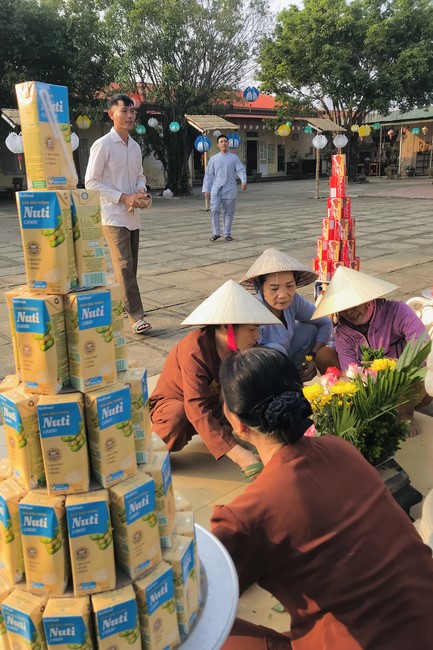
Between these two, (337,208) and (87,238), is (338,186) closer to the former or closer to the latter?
(337,208)

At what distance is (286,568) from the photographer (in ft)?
4.01

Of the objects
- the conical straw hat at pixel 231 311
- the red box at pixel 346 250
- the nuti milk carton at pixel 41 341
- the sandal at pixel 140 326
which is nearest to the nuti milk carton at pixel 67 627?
the nuti milk carton at pixel 41 341

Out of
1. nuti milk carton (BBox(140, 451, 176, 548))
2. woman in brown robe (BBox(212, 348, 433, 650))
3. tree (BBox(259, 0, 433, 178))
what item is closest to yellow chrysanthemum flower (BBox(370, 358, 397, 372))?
woman in brown robe (BBox(212, 348, 433, 650))

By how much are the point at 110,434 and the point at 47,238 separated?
459mm

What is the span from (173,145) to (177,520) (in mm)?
18605

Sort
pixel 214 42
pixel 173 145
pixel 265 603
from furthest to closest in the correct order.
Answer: pixel 173 145 < pixel 214 42 < pixel 265 603

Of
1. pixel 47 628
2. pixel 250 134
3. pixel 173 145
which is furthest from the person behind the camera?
pixel 250 134

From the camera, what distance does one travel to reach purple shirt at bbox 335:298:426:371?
116 inches

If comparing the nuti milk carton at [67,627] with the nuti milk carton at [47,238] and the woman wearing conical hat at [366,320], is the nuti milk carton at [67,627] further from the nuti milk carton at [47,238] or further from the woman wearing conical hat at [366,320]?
the woman wearing conical hat at [366,320]

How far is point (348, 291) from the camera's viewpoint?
2855 mm

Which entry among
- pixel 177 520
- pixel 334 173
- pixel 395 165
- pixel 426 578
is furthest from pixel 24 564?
pixel 395 165

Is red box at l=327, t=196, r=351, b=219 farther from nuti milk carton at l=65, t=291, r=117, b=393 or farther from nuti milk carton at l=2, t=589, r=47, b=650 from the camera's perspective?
nuti milk carton at l=2, t=589, r=47, b=650

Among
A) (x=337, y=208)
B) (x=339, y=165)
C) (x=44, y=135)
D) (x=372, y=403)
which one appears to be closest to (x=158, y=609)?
(x=44, y=135)

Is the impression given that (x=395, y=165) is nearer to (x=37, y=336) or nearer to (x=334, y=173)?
(x=334, y=173)
